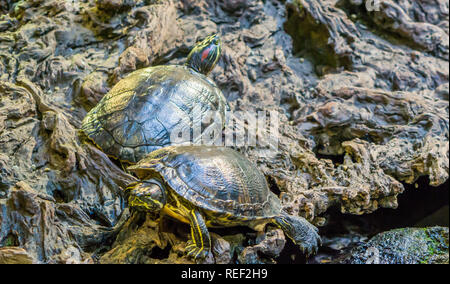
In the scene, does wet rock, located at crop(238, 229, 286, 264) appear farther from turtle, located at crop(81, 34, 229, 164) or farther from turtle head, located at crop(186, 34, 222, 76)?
turtle head, located at crop(186, 34, 222, 76)

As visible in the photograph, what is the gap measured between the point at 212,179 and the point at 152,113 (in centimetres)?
98

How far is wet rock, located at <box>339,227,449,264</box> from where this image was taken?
2646 millimetres

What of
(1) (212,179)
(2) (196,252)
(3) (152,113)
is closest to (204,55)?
(3) (152,113)

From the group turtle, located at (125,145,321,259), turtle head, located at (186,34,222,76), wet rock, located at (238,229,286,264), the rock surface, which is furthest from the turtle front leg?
turtle head, located at (186,34,222,76)

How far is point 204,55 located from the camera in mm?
3650

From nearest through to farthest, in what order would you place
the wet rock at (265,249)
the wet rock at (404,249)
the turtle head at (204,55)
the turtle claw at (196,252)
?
1. the turtle claw at (196,252)
2. the wet rock at (265,249)
3. the wet rock at (404,249)
4. the turtle head at (204,55)

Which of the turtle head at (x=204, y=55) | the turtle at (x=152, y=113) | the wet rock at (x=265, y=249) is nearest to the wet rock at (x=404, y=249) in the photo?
the wet rock at (x=265, y=249)

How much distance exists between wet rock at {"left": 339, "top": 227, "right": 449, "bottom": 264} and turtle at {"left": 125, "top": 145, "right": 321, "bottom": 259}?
57 centimetres

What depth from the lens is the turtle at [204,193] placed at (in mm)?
2123

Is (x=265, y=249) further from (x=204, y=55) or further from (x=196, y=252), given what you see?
(x=204, y=55)

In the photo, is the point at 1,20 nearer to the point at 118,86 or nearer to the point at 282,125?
the point at 118,86

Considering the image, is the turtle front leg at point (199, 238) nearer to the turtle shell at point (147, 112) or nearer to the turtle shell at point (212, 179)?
the turtle shell at point (212, 179)

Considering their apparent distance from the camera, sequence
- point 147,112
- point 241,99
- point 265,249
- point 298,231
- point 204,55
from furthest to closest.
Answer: point 241,99, point 204,55, point 147,112, point 298,231, point 265,249

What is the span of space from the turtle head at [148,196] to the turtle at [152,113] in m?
0.70
